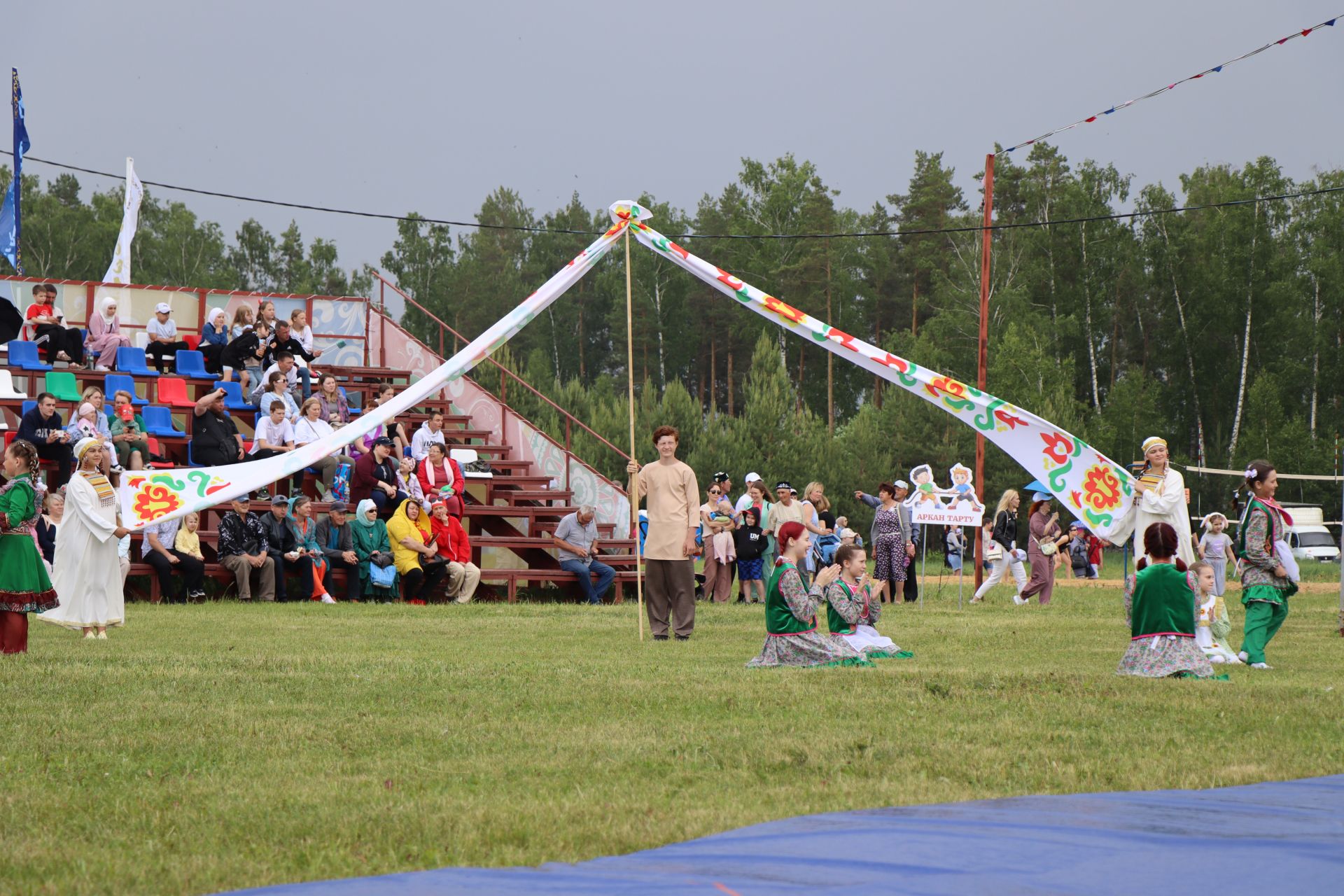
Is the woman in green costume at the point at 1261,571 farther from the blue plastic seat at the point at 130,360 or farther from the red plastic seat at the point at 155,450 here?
the blue plastic seat at the point at 130,360

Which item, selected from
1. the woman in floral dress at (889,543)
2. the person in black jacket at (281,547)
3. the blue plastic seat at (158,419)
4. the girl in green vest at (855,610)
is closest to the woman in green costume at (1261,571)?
the girl in green vest at (855,610)

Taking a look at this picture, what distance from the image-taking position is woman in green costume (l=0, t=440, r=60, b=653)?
11.2 m

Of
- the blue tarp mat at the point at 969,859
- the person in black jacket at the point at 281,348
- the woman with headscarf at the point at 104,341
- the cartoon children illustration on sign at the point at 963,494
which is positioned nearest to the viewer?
the blue tarp mat at the point at 969,859

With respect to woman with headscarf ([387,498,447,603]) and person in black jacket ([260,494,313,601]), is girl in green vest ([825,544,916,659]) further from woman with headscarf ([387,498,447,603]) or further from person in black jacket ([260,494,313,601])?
person in black jacket ([260,494,313,601])

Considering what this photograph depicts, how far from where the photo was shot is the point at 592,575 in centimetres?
2070

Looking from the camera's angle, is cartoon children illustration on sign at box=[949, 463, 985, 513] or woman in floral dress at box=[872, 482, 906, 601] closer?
woman in floral dress at box=[872, 482, 906, 601]

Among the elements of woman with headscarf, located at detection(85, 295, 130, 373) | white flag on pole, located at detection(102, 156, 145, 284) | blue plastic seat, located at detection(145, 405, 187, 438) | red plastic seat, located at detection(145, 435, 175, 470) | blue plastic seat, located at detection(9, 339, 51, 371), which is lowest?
red plastic seat, located at detection(145, 435, 175, 470)

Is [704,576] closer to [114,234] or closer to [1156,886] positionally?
[1156,886]

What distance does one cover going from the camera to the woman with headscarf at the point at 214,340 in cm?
2439

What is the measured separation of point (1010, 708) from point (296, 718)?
3908mm

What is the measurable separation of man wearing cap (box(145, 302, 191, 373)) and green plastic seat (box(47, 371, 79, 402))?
1643 millimetres

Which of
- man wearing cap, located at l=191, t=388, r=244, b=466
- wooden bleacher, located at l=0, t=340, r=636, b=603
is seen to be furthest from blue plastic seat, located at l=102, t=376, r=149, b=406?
man wearing cap, located at l=191, t=388, r=244, b=466

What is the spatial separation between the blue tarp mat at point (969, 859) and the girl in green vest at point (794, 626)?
5281 millimetres

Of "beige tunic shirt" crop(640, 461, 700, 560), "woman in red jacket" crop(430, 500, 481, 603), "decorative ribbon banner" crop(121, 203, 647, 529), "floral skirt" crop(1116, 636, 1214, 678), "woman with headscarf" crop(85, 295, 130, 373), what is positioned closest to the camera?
"floral skirt" crop(1116, 636, 1214, 678)
